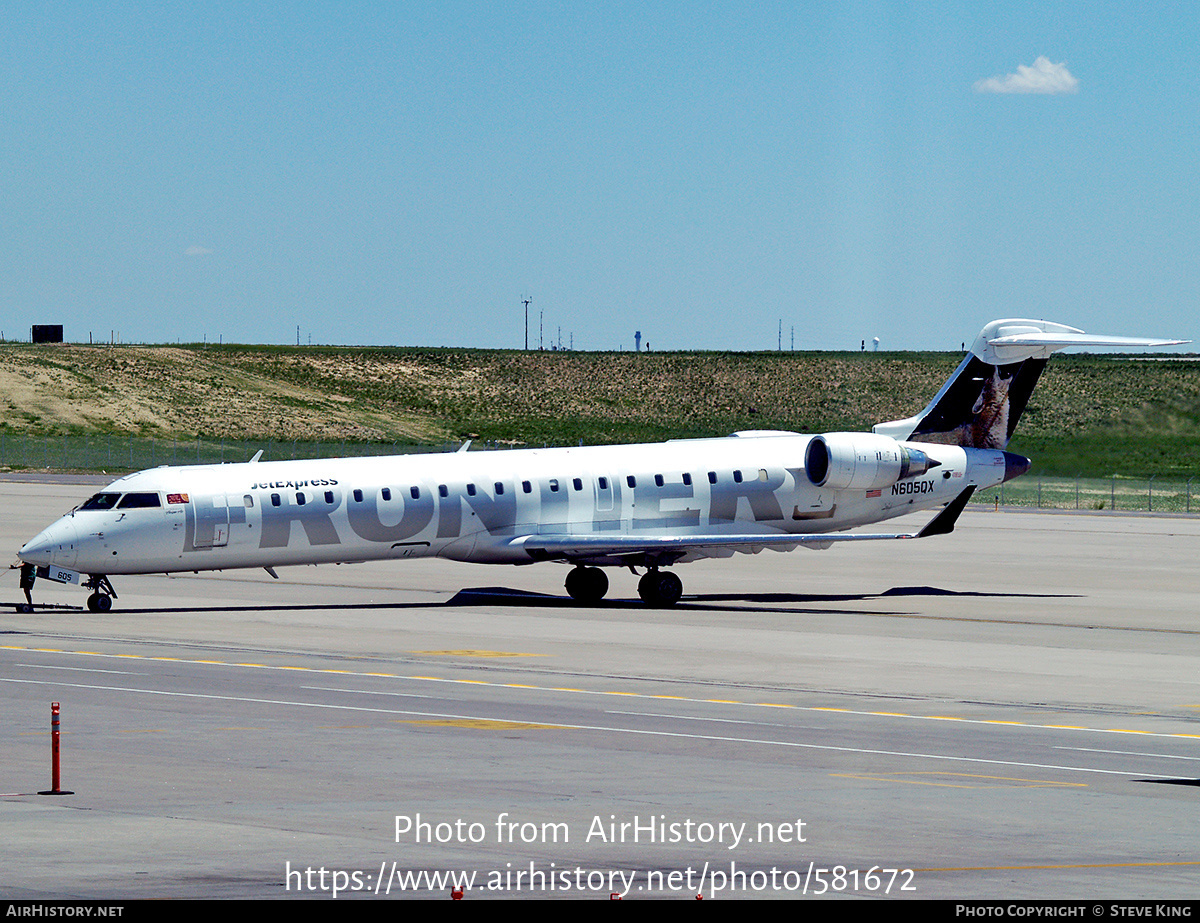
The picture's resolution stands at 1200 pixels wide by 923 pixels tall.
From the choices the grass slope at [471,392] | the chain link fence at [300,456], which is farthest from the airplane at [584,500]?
the grass slope at [471,392]

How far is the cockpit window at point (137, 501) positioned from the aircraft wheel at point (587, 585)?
1031cm

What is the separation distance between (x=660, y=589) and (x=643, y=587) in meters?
0.52

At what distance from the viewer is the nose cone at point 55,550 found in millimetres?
38156

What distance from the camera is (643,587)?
1705 inches

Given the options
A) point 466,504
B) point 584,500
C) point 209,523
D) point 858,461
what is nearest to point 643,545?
point 584,500

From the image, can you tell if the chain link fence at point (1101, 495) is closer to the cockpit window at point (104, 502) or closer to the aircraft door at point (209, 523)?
the aircraft door at point (209, 523)

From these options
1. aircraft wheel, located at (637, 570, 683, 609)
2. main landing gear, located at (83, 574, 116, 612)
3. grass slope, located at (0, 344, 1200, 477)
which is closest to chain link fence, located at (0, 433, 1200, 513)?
grass slope, located at (0, 344, 1200, 477)

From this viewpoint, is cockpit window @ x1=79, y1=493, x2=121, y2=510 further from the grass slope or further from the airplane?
the grass slope

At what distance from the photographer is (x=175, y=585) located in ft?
155

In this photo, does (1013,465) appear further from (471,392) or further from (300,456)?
(471,392)

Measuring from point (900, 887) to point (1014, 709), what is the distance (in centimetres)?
1267

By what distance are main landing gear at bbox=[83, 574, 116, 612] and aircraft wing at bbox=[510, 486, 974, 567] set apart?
30.2 feet

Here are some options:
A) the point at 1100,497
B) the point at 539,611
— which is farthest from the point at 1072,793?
the point at 1100,497

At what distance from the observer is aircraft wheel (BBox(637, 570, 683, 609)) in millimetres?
43000
